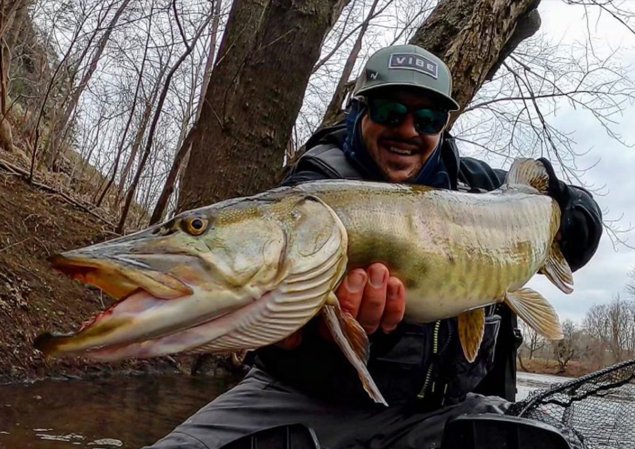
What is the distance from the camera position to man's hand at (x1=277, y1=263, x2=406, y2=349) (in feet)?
6.52

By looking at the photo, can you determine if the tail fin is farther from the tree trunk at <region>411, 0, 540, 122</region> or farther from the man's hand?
the tree trunk at <region>411, 0, 540, 122</region>

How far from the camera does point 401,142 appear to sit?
279 cm

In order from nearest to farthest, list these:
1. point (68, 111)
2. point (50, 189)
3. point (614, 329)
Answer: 1. point (50, 189)
2. point (68, 111)
3. point (614, 329)

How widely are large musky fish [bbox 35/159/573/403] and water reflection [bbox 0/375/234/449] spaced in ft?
10.8

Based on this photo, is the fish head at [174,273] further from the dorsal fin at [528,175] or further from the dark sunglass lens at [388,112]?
the dorsal fin at [528,175]

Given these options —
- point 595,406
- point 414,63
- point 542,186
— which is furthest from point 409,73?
point 595,406

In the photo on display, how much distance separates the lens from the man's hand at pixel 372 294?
1987mm

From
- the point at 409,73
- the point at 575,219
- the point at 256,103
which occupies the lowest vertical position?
the point at 575,219

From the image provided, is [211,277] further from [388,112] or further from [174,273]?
[388,112]

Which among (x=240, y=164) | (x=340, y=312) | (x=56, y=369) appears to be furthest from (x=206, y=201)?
(x=56, y=369)

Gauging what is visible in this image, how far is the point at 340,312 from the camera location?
6.29ft

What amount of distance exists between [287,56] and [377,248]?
3.05 meters

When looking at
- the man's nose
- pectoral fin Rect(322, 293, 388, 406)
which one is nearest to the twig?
the man's nose

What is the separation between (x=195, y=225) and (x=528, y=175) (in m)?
1.62
